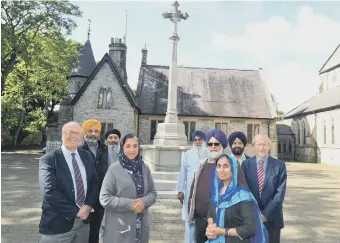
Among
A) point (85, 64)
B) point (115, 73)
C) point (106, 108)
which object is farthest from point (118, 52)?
point (106, 108)

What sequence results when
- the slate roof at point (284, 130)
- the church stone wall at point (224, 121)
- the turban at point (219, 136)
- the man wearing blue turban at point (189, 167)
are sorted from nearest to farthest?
the turban at point (219, 136) < the man wearing blue turban at point (189, 167) < the church stone wall at point (224, 121) < the slate roof at point (284, 130)

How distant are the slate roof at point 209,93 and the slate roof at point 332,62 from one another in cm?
1483

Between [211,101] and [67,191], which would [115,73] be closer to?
[211,101]

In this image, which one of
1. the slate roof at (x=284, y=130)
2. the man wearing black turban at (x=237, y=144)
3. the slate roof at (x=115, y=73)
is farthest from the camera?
the slate roof at (x=284, y=130)

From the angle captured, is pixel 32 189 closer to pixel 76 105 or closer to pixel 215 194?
pixel 215 194

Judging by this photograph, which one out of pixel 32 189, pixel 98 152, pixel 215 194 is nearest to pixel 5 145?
pixel 32 189

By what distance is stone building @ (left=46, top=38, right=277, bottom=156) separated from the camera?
25.7 metres

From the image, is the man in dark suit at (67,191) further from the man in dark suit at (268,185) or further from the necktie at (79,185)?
the man in dark suit at (268,185)

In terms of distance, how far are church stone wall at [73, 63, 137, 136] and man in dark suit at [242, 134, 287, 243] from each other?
22535 millimetres

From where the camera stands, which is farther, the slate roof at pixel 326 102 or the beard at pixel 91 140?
the slate roof at pixel 326 102

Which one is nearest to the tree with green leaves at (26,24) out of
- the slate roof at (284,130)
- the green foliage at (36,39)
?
the green foliage at (36,39)

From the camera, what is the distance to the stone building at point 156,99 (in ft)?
84.2

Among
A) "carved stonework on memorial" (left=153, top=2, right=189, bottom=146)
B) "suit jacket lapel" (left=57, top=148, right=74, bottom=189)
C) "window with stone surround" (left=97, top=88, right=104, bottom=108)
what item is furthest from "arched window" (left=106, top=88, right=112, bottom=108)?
"suit jacket lapel" (left=57, top=148, right=74, bottom=189)

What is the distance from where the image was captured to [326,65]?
4325 centimetres
